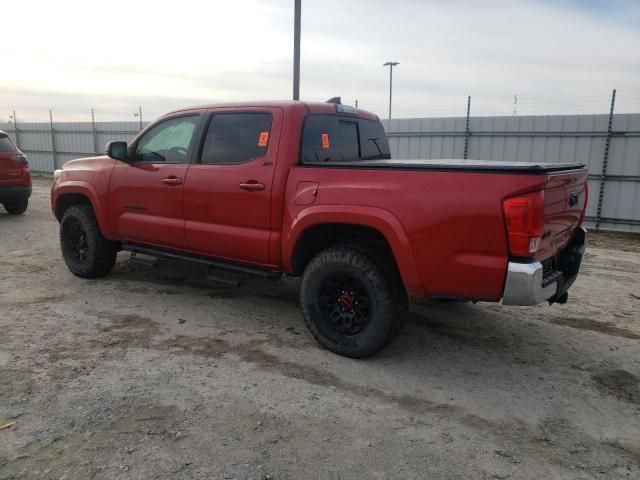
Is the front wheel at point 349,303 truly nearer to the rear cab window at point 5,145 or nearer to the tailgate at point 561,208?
the tailgate at point 561,208

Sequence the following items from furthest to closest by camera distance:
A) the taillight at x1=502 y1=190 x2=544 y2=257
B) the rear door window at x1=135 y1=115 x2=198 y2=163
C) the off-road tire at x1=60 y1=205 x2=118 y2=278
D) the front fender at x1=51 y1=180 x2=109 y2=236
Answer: the off-road tire at x1=60 y1=205 x2=118 y2=278, the front fender at x1=51 y1=180 x2=109 y2=236, the rear door window at x1=135 y1=115 x2=198 y2=163, the taillight at x1=502 y1=190 x2=544 y2=257

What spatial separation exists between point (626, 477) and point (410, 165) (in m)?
2.07

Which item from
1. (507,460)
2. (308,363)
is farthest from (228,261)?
(507,460)

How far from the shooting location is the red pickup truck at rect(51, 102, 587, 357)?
3068 mm

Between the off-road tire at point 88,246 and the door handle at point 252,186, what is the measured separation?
2262mm

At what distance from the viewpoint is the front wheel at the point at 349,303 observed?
3.56 metres

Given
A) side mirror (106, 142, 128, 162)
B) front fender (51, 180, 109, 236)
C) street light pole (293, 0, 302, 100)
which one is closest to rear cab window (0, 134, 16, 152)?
front fender (51, 180, 109, 236)

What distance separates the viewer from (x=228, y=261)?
4484mm

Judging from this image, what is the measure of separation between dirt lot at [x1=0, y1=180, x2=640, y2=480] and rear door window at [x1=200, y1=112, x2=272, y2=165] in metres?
1.46

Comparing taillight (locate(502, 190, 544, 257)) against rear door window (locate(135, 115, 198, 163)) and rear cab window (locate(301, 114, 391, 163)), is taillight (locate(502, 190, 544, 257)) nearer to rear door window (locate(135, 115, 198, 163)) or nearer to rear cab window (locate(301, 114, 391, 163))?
rear cab window (locate(301, 114, 391, 163))

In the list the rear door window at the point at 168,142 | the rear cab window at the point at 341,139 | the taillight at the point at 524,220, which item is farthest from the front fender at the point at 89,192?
the taillight at the point at 524,220

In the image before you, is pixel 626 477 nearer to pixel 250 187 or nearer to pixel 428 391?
pixel 428 391

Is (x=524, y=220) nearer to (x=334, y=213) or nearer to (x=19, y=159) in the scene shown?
(x=334, y=213)

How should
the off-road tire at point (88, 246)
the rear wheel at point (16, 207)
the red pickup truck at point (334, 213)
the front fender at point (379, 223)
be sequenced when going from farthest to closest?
the rear wheel at point (16, 207) < the off-road tire at point (88, 246) < the front fender at point (379, 223) < the red pickup truck at point (334, 213)
